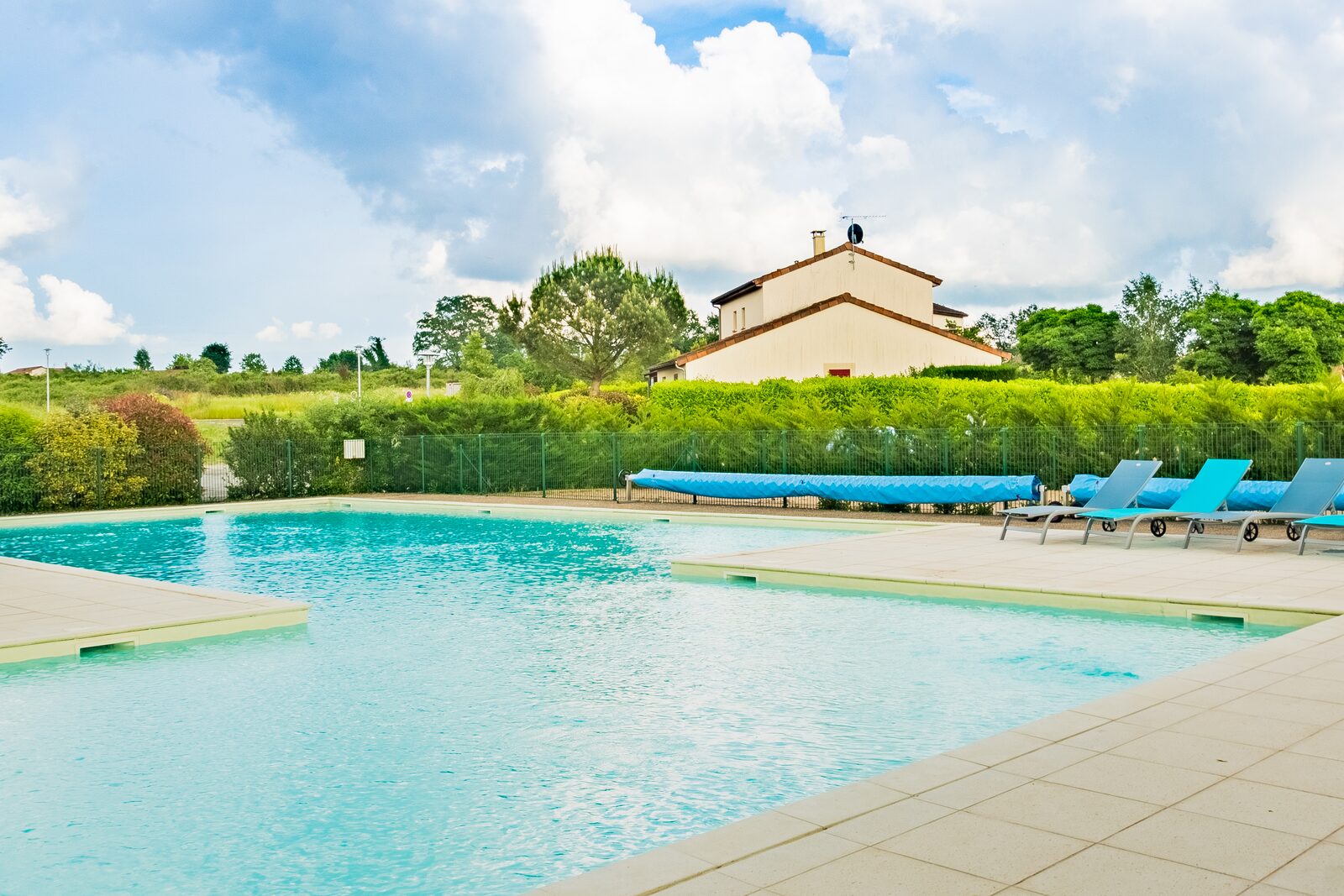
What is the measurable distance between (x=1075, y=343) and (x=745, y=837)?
80.2m

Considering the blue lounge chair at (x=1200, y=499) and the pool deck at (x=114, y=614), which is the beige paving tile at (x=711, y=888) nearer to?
the pool deck at (x=114, y=614)

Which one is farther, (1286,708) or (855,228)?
(855,228)

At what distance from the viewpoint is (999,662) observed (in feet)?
25.9

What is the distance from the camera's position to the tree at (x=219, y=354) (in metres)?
95.4

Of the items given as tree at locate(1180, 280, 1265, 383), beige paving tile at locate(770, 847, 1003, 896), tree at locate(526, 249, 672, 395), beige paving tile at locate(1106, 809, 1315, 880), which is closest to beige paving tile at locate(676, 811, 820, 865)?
beige paving tile at locate(770, 847, 1003, 896)

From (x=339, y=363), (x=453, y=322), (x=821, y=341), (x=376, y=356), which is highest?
(x=453, y=322)

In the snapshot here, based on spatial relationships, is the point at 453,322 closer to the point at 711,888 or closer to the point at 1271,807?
the point at 1271,807

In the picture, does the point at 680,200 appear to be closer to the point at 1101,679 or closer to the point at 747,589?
the point at 747,589

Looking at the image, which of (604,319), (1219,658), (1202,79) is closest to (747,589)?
(1219,658)

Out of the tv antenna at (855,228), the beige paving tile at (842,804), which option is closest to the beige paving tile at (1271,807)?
the beige paving tile at (842,804)

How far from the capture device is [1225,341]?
66.6 m

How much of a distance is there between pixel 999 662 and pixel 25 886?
19.8 ft

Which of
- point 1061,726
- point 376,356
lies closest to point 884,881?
point 1061,726

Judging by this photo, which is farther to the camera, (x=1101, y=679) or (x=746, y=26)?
(x=746, y=26)
